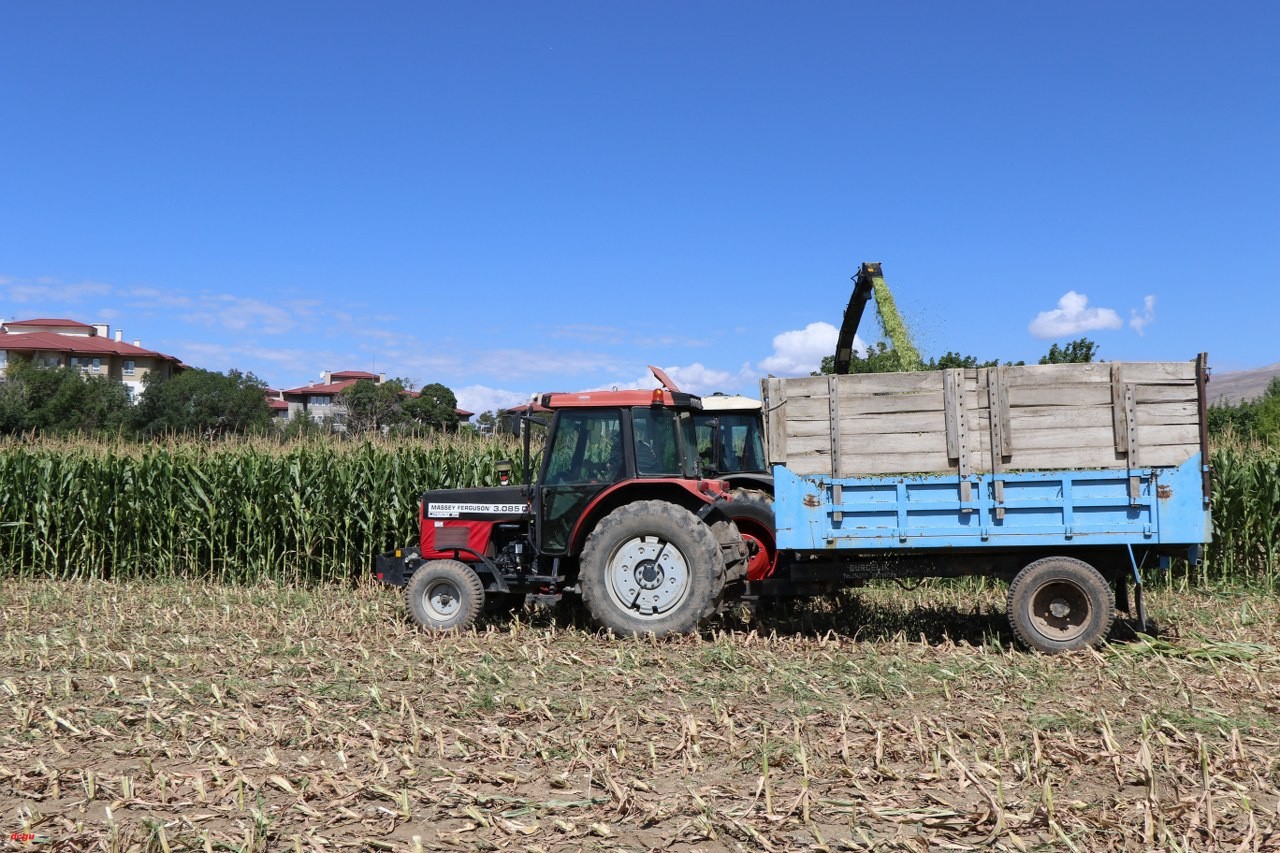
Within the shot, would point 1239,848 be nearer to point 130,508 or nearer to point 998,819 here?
point 998,819

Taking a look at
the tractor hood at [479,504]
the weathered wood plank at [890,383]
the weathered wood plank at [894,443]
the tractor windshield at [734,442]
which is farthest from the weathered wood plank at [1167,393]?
the tractor hood at [479,504]

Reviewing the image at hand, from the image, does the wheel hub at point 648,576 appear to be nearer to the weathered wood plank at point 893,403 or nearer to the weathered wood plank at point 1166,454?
the weathered wood plank at point 893,403

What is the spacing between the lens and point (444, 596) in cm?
834

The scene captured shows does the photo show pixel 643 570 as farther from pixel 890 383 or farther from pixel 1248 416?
pixel 1248 416

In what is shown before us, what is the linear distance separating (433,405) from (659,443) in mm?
44772

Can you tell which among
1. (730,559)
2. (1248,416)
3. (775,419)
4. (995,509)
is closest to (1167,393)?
(995,509)

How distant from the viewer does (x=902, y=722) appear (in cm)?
518

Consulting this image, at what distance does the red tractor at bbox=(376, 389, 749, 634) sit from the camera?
25.0ft

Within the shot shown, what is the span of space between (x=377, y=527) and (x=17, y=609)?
387cm

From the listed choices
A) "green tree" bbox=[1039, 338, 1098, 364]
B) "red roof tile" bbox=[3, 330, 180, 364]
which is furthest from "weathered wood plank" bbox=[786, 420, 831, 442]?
"red roof tile" bbox=[3, 330, 180, 364]

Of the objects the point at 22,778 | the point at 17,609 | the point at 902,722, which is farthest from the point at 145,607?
the point at 902,722

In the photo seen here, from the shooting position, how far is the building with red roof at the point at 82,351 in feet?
234

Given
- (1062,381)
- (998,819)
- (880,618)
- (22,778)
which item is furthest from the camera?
(880,618)

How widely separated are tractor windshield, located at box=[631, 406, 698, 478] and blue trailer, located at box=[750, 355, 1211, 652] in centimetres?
107
